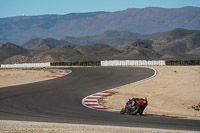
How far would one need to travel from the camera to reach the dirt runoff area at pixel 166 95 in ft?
63.3

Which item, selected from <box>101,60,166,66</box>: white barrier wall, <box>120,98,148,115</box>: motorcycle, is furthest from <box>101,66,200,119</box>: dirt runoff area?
<box>101,60,166,66</box>: white barrier wall

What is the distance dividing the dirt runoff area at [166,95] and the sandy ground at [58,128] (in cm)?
480

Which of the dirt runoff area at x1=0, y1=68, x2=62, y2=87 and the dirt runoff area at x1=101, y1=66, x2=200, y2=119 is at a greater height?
the dirt runoff area at x1=0, y1=68, x2=62, y2=87

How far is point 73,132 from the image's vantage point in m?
12.3

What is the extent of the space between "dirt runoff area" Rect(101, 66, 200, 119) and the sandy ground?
189 inches

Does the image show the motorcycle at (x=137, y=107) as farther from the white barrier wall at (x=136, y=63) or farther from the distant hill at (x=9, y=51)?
the distant hill at (x=9, y=51)

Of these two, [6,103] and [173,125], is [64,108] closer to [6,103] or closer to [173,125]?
[6,103]

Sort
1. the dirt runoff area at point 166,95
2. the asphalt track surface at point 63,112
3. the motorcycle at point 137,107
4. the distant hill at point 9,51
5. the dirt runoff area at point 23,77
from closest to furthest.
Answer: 1. the asphalt track surface at point 63,112
2. the motorcycle at point 137,107
3. the dirt runoff area at point 166,95
4. the dirt runoff area at point 23,77
5. the distant hill at point 9,51

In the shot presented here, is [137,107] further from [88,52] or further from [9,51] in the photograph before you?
[9,51]

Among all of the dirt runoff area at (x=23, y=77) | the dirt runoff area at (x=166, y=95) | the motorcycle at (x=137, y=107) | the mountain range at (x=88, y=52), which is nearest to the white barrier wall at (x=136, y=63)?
the dirt runoff area at (x=23, y=77)

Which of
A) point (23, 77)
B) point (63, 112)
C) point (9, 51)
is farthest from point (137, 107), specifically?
point (9, 51)

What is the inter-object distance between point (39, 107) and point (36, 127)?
5.22 meters

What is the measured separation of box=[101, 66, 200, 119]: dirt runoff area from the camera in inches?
760

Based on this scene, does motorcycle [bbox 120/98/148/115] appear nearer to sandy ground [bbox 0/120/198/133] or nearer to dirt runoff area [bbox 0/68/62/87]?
sandy ground [bbox 0/120/198/133]
